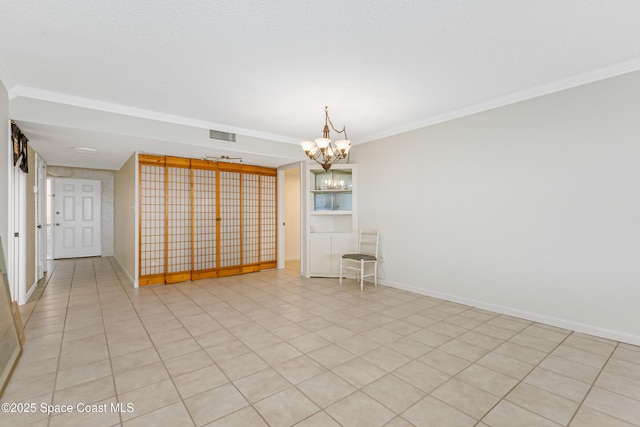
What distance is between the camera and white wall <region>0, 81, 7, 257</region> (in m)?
2.91

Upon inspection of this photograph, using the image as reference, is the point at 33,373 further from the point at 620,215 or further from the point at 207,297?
the point at 620,215

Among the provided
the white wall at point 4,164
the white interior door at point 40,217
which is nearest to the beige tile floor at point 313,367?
the white wall at point 4,164

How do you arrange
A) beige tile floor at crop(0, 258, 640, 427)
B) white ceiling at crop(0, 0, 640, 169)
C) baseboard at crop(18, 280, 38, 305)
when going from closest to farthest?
beige tile floor at crop(0, 258, 640, 427), white ceiling at crop(0, 0, 640, 169), baseboard at crop(18, 280, 38, 305)

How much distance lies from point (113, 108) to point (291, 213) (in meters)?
4.54

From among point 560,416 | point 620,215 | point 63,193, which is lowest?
point 560,416

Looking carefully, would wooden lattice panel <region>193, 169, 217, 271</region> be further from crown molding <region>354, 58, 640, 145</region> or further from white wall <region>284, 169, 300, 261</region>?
crown molding <region>354, 58, 640, 145</region>

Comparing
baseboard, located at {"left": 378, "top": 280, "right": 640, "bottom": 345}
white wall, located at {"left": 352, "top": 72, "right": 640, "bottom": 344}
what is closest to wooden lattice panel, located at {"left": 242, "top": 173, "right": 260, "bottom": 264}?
white wall, located at {"left": 352, "top": 72, "right": 640, "bottom": 344}

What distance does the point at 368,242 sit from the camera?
5.20m

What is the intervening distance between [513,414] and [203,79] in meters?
3.74

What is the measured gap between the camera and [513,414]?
1823mm

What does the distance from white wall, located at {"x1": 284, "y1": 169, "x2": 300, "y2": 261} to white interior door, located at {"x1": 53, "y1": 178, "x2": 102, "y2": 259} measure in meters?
5.28

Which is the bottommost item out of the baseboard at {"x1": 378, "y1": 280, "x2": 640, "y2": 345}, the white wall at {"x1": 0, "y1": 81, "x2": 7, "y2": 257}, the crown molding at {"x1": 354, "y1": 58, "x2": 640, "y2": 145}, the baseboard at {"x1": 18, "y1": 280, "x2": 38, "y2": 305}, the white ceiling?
the baseboard at {"x1": 378, "y1": 280, "x2": 640, "y2": 345}

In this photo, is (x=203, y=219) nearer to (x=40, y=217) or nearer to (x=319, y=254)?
(x=319, y=254)

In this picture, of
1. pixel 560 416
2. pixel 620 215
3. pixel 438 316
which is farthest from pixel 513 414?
pixel 620 215
